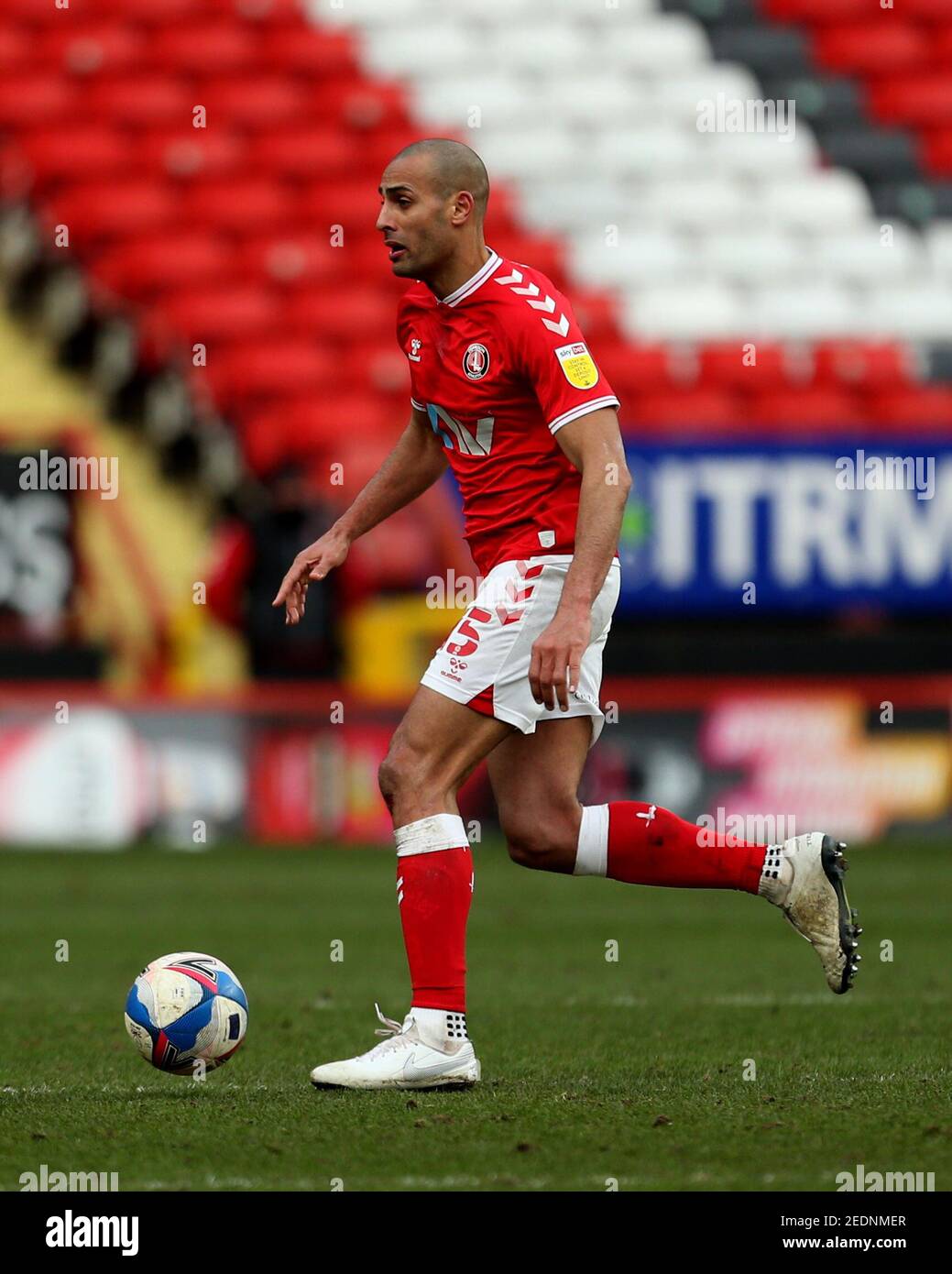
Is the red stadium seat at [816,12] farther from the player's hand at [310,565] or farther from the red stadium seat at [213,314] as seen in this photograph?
the player's hand at [310,565]

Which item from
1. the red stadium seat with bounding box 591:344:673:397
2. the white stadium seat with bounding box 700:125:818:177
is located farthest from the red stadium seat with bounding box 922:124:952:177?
the red stadium seat with bounding box 591:344:673:397

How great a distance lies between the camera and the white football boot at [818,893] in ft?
17.1

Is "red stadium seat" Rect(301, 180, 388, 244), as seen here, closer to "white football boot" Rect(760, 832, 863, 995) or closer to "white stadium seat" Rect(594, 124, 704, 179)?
"white stadium seat" Rect(594, 124, 704, 179)

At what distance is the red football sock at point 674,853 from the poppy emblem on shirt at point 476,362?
104 centimetres

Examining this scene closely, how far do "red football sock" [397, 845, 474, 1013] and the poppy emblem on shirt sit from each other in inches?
41.5

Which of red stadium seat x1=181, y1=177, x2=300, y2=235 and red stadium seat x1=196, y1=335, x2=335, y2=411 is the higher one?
red stadium seat x1=181, y1=177, x2=300, y2=235

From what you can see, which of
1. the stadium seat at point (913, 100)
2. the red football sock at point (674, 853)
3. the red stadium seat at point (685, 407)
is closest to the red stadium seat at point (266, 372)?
the red stadium seat at point (685, 407)

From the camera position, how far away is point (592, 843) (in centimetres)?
518

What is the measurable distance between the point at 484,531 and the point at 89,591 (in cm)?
733

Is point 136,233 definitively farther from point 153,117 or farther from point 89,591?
point 89,591

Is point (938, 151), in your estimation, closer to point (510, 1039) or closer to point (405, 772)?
point (510, 1039)

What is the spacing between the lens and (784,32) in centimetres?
1694

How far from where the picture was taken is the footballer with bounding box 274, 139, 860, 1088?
4.87m
